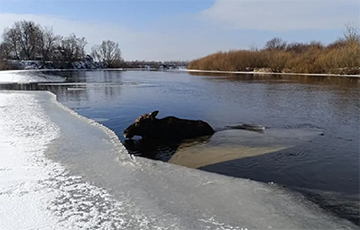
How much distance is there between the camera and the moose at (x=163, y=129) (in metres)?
8.54

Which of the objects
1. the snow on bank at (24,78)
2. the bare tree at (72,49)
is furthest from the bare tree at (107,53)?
the snow on bank at (24,78)

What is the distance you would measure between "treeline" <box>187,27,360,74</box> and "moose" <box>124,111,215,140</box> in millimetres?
39310

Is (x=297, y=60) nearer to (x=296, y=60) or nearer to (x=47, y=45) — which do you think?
(x=296, y=60)

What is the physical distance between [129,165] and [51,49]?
89.6 metres

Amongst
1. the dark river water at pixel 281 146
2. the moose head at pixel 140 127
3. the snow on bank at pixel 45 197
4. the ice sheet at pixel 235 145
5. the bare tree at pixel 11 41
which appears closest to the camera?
the snow on bank at pixel 45 197

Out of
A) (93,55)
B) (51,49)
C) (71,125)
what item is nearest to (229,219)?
(71,125)

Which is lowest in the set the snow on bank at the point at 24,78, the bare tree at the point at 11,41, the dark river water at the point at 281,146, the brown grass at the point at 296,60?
the dark river water at the point at 281,146

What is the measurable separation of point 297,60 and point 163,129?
4579 centimetres

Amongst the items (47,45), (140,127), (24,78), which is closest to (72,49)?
(47,45)

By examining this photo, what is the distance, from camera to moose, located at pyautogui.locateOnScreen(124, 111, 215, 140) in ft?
28.0

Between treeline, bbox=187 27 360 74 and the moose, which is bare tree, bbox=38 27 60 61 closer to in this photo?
treeline, bbox=187 27 360 74

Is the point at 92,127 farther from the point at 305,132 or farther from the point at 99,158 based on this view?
the point at 305,132

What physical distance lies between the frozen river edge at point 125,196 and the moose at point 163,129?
201 centimetres

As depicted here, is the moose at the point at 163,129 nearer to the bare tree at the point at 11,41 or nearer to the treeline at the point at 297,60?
the treeline at the point at 297,60
